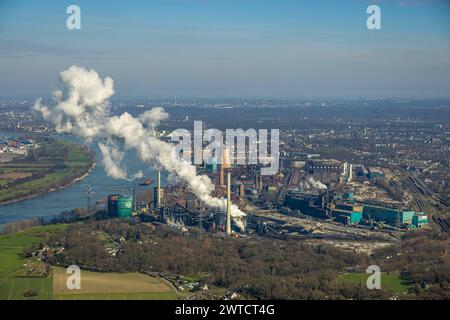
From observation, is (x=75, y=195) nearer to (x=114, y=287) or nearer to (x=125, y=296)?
(x=114, y=287)

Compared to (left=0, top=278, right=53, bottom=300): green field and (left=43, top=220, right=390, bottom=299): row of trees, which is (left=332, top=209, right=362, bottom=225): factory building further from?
(left=0, top=278, right=53, bottom=300): green field

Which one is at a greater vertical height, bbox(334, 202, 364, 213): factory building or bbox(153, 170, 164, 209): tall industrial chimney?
bbox(153, 170, 164, 209): tall industrial chimney

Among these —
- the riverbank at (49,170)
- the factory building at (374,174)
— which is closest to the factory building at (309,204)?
the factory building at (374,174)

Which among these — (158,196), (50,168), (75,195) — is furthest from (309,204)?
(50,168)

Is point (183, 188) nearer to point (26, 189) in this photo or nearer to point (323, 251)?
point (26, 189)

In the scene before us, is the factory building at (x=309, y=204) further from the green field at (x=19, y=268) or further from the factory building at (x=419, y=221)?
the green field at (x=19, y=268)

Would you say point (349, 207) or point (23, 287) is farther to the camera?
point (349, 207)

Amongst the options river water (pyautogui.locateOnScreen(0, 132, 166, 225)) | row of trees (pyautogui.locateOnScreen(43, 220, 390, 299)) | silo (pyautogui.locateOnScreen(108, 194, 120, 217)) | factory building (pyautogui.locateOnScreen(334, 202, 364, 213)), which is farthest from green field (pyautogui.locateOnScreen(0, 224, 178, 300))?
factory building (pyautogui.locateOnScreen(334, 202, 364, 213))
